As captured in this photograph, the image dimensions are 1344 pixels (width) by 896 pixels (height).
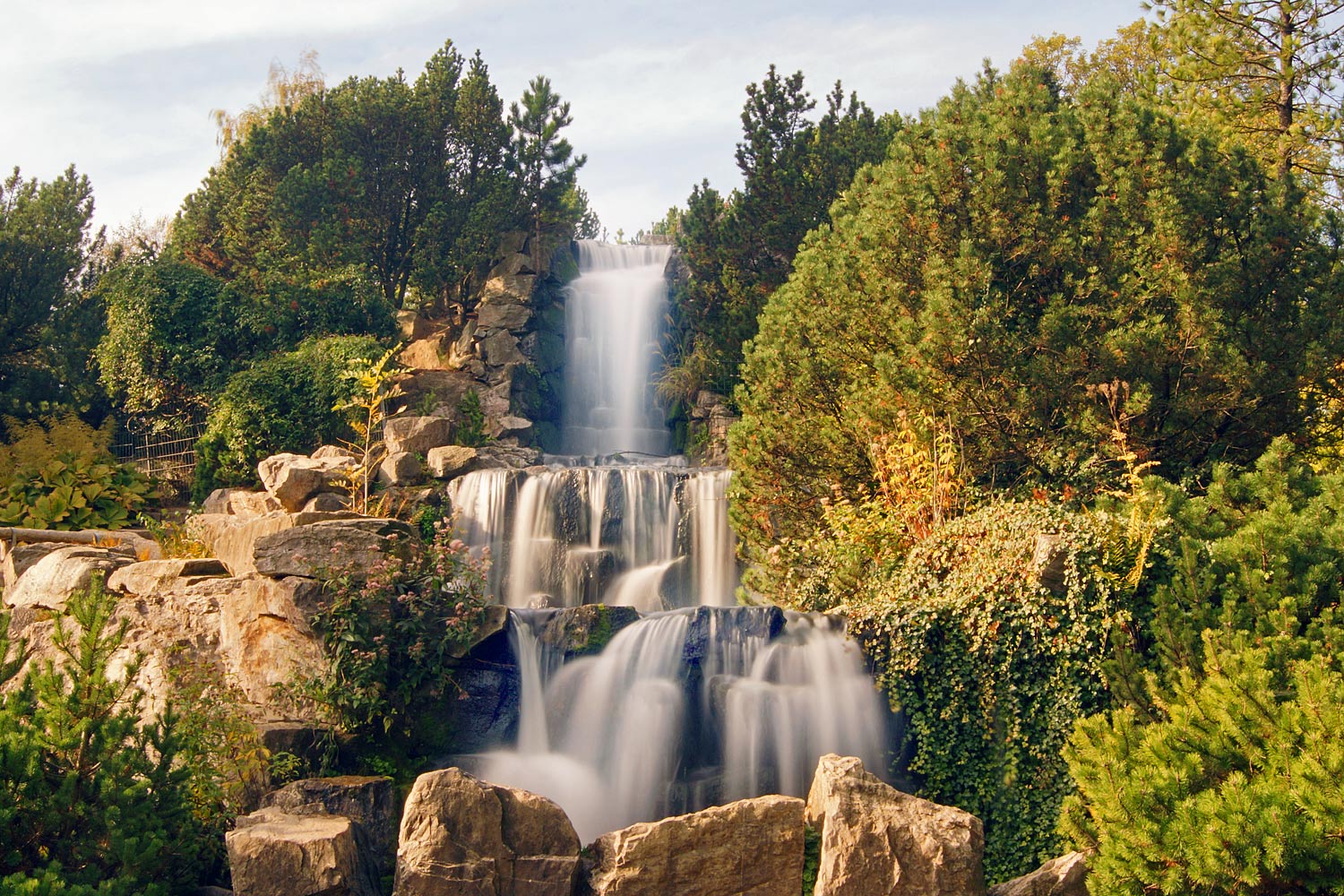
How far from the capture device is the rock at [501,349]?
Result: 2394 cm

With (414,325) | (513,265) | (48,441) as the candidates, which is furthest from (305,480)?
(414,325)

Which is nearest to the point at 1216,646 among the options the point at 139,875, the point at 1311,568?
the point at 1311,568

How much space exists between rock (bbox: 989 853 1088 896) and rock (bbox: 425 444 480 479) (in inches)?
432

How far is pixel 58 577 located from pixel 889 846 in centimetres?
886

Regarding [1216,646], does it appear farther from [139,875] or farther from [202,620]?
[202,620]

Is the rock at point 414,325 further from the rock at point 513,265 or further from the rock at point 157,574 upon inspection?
the rock at point 157,574

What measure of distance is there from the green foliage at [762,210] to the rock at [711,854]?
13.5 m

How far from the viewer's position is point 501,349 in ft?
79.0

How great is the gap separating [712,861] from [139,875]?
12.0 feet

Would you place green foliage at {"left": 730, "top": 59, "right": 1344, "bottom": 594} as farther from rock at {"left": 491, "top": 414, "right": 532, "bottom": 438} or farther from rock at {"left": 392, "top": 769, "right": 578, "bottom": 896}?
rock at {"left": 491, "top": 414, "right": 532, "bottom": 438}

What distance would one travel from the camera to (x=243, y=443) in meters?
19.9

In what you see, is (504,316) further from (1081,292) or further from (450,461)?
(1081,292)

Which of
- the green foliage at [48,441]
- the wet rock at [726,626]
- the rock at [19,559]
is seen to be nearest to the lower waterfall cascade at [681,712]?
the wet rock at [726,626]

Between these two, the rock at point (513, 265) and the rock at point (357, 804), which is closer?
the rock at point (357, 804)
